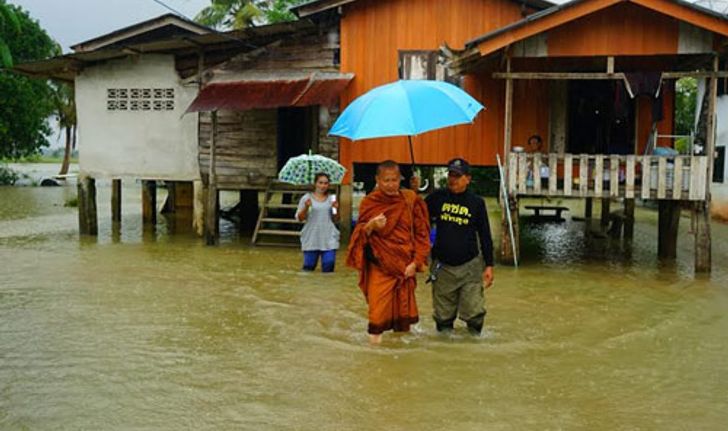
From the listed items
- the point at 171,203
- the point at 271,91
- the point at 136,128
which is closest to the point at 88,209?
the point at 136,128

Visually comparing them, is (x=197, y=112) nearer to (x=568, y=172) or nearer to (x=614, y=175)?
(x=568, y=172)

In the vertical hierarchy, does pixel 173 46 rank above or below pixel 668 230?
above

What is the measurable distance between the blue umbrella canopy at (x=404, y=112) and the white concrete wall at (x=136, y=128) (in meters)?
7.96

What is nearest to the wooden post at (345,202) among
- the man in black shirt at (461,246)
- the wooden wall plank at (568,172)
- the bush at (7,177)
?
the wooden wall plank at (568,172)

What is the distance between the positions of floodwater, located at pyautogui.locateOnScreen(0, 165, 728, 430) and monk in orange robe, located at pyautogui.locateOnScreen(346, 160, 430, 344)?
0.39 m

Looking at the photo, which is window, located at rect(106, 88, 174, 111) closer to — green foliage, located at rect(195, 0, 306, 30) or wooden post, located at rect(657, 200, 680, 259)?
wooden post, located at rect(657, 200, 680, 259)

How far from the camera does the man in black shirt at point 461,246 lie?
6703 millimetres

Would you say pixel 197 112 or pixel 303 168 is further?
pixel 197 112

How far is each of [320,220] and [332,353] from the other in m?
3.93

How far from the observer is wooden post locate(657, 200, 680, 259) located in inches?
510

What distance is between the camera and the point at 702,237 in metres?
11.4

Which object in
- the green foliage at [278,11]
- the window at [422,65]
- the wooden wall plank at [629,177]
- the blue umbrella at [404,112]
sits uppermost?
the green foliage at [278,11]

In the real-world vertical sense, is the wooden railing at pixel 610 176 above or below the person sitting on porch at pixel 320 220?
above

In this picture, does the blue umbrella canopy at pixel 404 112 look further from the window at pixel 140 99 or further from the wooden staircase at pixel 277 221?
the window at pixel 140 99
